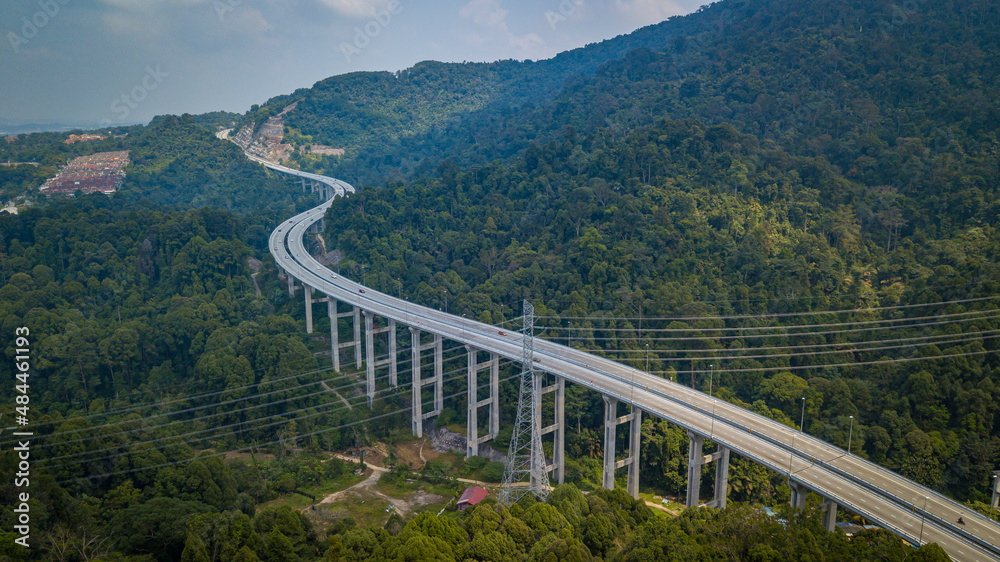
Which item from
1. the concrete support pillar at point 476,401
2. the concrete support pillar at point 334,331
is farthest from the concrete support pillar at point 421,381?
the concrete support pillar at point 334,331

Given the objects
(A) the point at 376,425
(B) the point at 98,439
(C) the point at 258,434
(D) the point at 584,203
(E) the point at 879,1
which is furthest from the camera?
(E) the point at 879,1

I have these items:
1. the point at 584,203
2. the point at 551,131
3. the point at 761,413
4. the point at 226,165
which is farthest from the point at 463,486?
the point at 226,165

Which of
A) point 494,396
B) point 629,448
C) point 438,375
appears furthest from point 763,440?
point 438,375

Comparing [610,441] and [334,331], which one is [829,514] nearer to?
[610,441]

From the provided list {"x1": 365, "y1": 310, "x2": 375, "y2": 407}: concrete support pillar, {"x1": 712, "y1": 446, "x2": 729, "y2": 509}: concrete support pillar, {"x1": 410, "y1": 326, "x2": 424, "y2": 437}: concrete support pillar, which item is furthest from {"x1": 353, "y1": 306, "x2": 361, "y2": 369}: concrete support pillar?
{"x1": 712, "y1": 446, "x2": 729, "y2": 509}: concrete support pillar

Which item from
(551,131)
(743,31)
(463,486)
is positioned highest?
(743,31)

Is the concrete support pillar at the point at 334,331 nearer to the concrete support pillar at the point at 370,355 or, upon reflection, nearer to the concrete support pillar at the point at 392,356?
the concrete support pillar at the point at 370,355

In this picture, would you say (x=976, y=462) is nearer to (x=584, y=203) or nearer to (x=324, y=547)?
(x=324, y=547)
